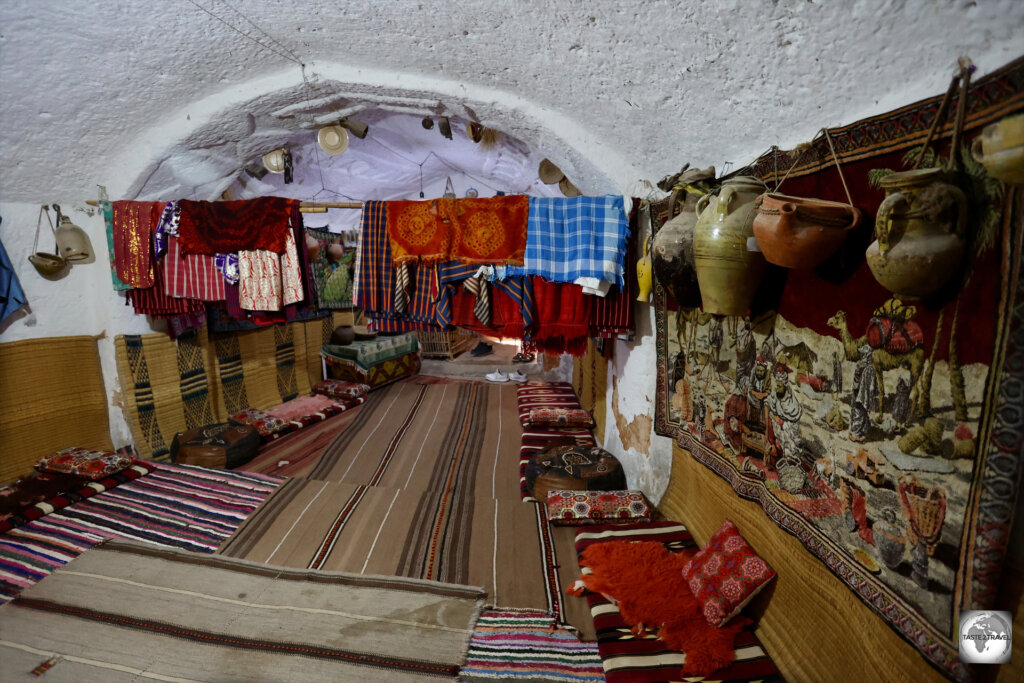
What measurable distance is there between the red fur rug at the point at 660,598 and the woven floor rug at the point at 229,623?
658 millimetres

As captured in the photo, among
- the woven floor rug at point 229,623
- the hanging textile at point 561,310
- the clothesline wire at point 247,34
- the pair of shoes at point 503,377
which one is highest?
the clothesline wire at point 247,34

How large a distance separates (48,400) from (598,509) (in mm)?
4274

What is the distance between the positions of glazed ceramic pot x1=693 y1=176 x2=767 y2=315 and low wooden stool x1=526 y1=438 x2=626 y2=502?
1939 millimetres

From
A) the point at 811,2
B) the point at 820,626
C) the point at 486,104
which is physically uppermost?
the point at 486,104

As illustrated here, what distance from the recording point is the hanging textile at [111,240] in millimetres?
3402

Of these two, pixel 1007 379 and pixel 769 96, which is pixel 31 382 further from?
pixel 1007 379

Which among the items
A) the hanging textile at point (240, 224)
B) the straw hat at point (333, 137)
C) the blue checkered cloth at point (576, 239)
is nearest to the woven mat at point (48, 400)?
the hanging textile at point (240, 224)

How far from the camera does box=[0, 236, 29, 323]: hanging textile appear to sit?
10.7ft

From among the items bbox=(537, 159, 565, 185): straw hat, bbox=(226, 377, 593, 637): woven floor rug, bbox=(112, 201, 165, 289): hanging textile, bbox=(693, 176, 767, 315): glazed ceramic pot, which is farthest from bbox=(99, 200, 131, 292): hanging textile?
bbox=(693, 176, 767, 315): glazed ceramic pot

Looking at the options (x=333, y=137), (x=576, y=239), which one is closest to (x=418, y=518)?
(x=576, y=239)

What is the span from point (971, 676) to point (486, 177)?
19.2 feet

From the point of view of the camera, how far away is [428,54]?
112 inches


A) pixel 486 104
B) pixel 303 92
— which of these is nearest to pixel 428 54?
pixel 486 104

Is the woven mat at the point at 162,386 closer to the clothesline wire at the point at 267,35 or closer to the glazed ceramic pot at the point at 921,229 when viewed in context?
the clothesline wire at the point at 267,35
